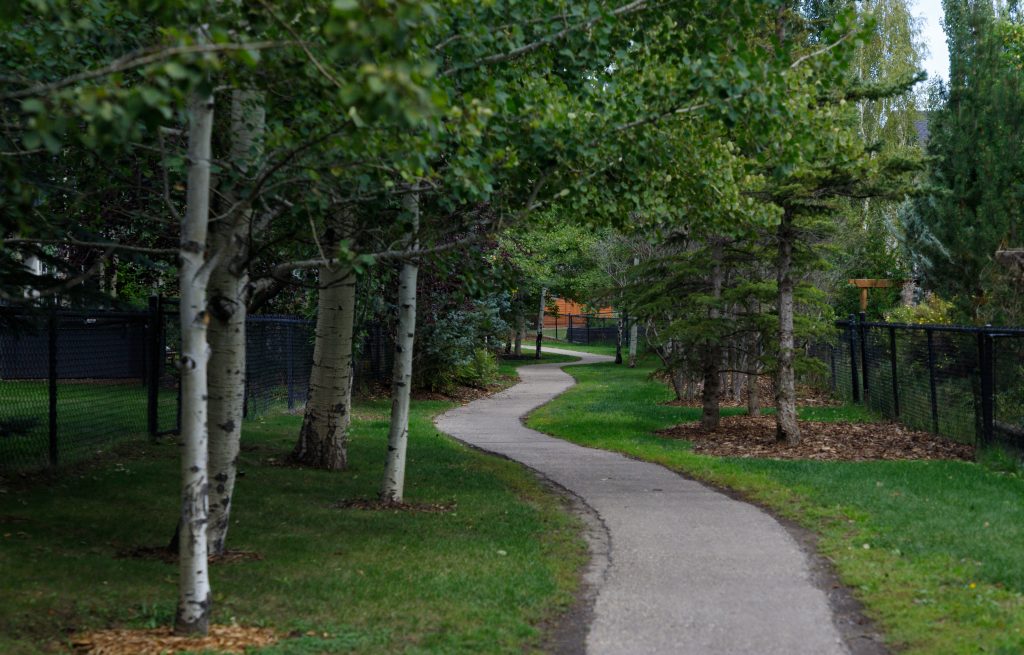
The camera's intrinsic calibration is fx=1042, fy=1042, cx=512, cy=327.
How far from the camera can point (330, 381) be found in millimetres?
11945

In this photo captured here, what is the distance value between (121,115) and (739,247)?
44.5 feet

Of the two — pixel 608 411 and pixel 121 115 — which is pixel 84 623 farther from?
pixel 608 411

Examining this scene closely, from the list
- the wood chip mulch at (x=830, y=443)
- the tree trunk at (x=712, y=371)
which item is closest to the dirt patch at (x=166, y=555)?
the wood chip mulch at (x=830, y=443)

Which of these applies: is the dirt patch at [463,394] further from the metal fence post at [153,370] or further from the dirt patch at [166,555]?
the dirt patch at [166,555]

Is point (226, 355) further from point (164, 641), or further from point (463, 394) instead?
point (463, 394)

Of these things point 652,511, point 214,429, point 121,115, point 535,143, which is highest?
point 535,143

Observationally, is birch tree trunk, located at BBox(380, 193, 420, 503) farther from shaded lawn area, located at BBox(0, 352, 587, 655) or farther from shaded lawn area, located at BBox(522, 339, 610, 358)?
shaded lawn area, located at BBox(522, 339, 610, 358)

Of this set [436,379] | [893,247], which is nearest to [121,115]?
[436,379]

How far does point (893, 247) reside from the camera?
33.4 m

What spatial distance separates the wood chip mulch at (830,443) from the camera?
13.4 m

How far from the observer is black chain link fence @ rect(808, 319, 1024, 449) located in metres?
12.4

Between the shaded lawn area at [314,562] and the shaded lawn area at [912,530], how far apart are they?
2.10 m

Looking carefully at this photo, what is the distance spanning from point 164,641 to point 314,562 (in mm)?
2134

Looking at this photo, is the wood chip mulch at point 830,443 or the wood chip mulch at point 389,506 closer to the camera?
the wood chip mulch at point 389,506
